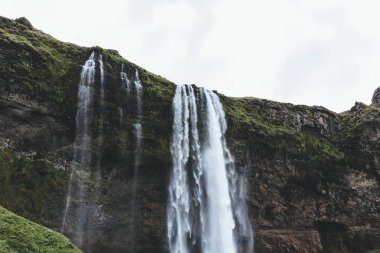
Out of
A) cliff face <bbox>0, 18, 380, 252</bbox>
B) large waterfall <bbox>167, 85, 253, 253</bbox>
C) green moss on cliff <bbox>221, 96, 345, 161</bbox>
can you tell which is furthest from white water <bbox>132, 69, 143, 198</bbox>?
green moss on cliff <bbox>221, 96, 345, 161</bbox>

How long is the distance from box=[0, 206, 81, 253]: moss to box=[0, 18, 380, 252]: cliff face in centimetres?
1057

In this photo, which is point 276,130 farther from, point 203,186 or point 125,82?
point 125,82

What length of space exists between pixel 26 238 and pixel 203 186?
54.8 feet

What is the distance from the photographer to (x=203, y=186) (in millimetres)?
27984

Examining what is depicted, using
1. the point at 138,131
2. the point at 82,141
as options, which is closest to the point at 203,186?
the point at 138,131

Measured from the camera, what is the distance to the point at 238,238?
28.5m

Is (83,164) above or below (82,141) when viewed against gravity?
below

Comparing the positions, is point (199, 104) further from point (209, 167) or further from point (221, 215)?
point (221, 215)

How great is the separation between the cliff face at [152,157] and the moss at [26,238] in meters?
10.6

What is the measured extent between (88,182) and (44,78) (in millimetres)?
6391

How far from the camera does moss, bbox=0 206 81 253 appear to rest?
11.6 meters

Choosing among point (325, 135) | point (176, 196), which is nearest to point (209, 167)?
point (176, 196)

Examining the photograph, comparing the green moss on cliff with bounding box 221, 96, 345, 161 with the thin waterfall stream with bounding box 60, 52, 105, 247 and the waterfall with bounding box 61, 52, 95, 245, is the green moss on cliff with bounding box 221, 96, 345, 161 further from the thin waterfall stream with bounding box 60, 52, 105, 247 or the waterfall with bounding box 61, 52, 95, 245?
the waterfall with bounding box 61, 52, 95, 245

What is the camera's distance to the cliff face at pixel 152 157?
24047mm
